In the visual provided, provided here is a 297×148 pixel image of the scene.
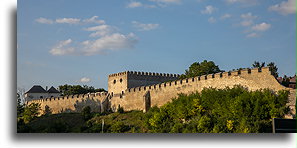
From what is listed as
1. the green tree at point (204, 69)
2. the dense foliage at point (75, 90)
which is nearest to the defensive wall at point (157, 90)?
the green tree at point (204, 69)

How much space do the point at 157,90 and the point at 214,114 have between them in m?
5.86

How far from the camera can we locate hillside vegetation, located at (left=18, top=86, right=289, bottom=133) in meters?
13.6

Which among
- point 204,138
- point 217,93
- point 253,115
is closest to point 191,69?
point 217,93

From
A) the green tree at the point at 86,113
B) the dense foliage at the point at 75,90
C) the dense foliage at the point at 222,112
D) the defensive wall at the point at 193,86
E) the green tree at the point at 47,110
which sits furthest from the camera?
the dense foliage at the point at 75,90

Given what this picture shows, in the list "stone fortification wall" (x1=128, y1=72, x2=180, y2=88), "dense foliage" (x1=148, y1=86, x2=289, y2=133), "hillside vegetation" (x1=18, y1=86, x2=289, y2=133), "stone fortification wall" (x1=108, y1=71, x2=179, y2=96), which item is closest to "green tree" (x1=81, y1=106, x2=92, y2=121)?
"hillside vegetation" (x1=18, y1=86, x2=289, y2=133)

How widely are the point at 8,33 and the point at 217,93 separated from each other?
9.08 m

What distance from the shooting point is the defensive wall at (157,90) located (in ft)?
51.0

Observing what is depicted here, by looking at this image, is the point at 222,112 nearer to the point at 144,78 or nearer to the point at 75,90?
the point at 144,78

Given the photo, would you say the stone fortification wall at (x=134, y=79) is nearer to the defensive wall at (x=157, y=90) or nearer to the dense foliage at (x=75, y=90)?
the defensive wall at (x=157, y=90)

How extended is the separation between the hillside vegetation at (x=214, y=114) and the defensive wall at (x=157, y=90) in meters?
0.38

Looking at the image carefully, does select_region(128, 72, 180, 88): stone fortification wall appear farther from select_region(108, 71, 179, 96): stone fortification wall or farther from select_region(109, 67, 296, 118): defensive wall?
select_region(109, 67, 296, 118): defensive wall

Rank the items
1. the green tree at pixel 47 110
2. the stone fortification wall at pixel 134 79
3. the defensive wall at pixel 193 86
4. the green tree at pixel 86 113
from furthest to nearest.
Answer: the stone fortification wall at pixel 134 79
the green tree at pixel 47 110
the green tree at pixel 86 113
the defensive wall at pixel 193 86
